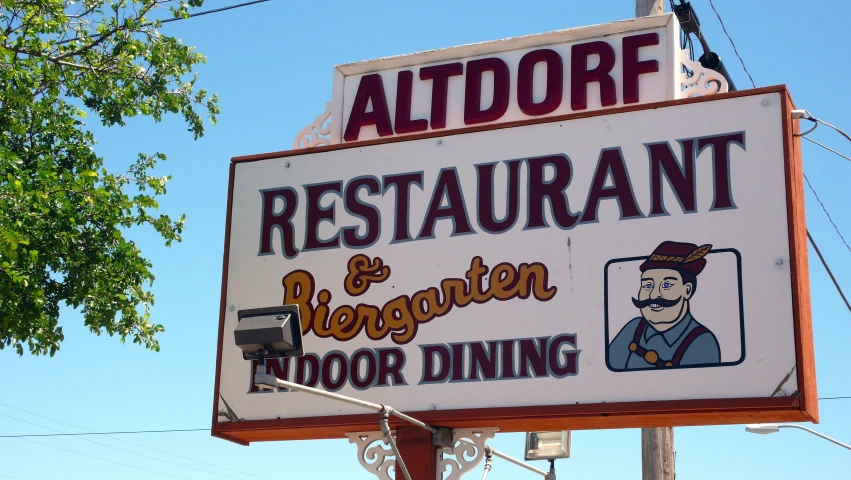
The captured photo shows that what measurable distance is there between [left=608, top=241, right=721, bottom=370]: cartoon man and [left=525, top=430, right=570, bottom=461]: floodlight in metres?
6.51

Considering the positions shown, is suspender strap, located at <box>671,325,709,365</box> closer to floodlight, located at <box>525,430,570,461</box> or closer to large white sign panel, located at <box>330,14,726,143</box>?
large white sign panel, located at <box>330,14,726,143</box>

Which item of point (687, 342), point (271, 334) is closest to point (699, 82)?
point (687, 342)

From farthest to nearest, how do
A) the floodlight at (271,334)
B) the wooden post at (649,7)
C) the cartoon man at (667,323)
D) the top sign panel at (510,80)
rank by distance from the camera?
the wooden post at (649,7) → the top sign panel at (510,80) → the cartoon man at (667,323) → the floodlight at (271,334)

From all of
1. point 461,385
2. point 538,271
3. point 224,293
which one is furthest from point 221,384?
point 538,271

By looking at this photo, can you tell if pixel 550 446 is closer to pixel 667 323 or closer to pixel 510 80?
pixel 510 80

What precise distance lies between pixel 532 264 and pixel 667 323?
1.10 metres

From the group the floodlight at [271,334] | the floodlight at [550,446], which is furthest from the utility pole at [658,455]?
the floodlight at [271,334]

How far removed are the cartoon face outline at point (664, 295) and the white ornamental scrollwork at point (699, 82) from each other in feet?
4.88

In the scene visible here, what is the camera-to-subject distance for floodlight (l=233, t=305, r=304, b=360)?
6688 mm

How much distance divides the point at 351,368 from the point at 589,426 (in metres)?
1.82

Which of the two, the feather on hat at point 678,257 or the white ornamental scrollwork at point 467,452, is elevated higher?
the feather on hat at point 678,257

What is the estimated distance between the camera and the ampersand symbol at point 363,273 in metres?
8.46

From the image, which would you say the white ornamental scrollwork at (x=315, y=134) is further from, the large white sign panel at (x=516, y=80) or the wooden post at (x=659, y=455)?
the wooden post at (x=659, y=455)

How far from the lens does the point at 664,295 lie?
7.53 meters
